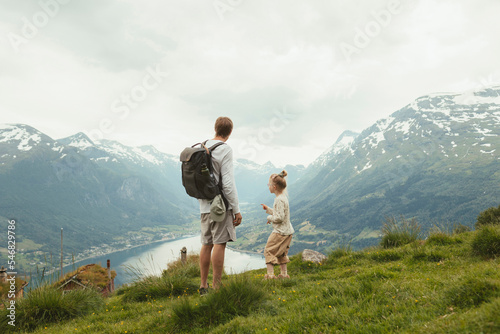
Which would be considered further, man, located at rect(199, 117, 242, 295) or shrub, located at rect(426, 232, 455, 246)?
shrub, located at rect(426, 232, 455, 246)

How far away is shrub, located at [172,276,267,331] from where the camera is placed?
4047mm

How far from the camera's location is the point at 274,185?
23.6 ft

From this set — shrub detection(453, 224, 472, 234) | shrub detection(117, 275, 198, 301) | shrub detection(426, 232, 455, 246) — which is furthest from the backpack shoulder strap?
shrub detection(453, 224, 472, 234)

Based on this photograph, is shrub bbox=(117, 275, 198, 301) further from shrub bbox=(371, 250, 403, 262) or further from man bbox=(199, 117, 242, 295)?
shrub bbox=(371, 250, 403, 262)

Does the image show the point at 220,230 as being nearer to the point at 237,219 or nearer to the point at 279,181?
the point at 237,219

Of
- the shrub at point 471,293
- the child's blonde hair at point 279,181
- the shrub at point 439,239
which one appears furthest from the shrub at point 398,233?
the shrub at point 471,293

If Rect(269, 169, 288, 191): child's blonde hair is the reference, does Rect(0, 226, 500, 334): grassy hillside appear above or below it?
below

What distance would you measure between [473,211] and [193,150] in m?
232

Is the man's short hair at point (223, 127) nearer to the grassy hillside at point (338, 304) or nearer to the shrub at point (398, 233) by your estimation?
the grassy hillside at point (338, 304)

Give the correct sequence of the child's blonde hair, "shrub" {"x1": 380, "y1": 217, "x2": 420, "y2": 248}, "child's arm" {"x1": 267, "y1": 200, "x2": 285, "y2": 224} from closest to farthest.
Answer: "child's arm" {"x1": 267, "y1": 200, "x2": 285, "y2": 224}
the child's blonde hair
"shrub" {"x1": 380, "y1": 217, "x2": 420, "y2": 248}

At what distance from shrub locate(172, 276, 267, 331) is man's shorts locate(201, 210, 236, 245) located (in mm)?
720

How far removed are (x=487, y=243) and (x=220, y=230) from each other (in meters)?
5.32

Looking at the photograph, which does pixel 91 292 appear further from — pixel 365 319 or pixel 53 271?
pixel 365 319

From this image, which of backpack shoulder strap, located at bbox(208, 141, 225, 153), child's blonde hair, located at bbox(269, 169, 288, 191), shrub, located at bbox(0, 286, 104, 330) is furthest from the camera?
child's blonde hair, located at bbox(269, 169, 288, 191)
